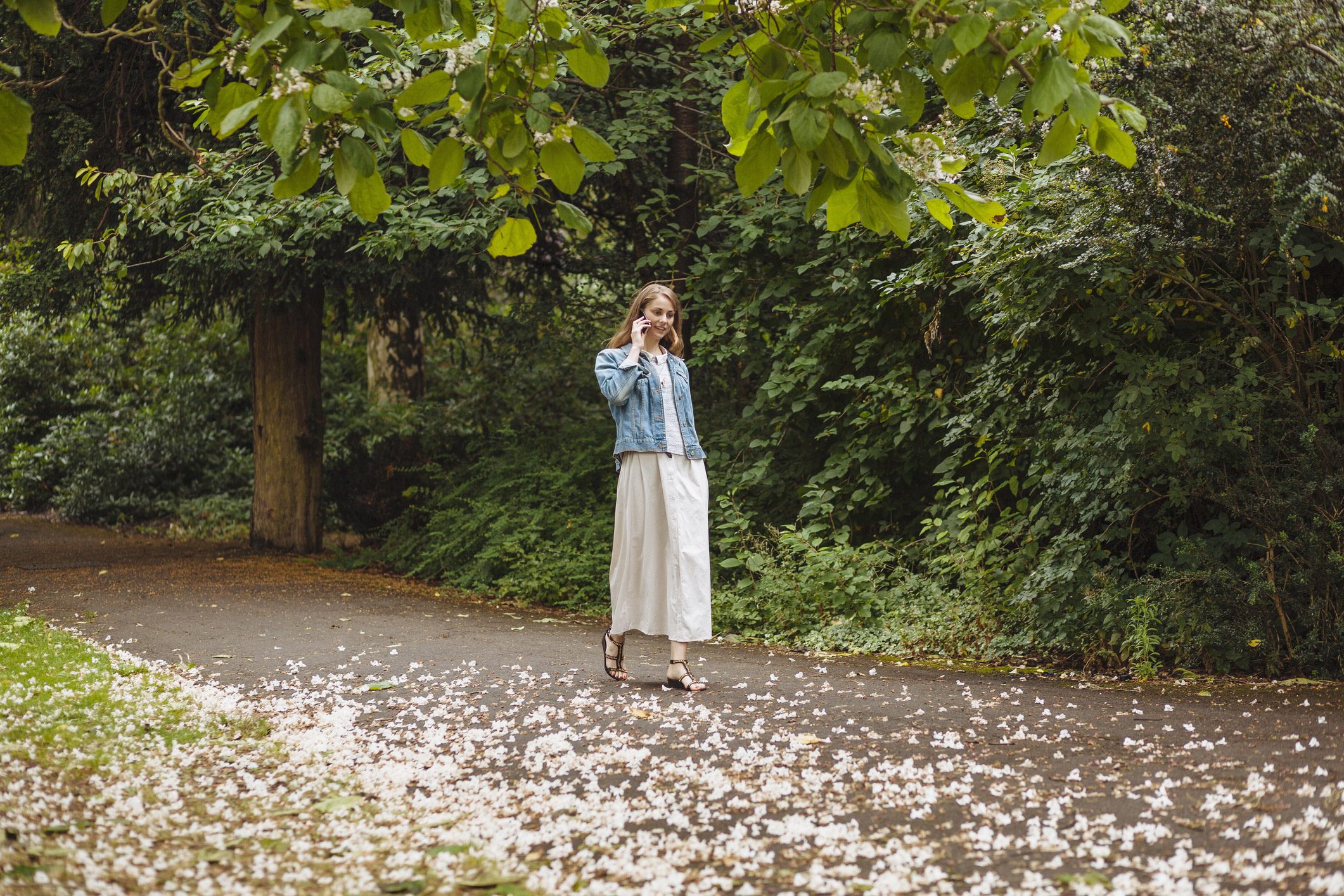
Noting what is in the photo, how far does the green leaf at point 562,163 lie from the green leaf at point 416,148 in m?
0.40

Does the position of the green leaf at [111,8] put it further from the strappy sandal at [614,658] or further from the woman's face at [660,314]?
the strappy sandal at [614,658]

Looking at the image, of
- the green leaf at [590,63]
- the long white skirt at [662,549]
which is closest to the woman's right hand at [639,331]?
the long white skirt at [662,549]

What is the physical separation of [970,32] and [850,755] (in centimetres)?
264

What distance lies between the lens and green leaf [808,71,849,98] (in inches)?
119

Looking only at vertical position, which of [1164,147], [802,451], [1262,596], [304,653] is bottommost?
[304,653]

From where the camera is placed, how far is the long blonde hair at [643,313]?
597 centimetres

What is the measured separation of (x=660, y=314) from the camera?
5918mm

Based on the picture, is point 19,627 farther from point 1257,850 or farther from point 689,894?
point 1257,850

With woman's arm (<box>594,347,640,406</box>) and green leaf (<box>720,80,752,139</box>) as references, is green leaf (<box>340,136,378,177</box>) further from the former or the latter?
woman's arm (<box>594,347,640,406</box>)

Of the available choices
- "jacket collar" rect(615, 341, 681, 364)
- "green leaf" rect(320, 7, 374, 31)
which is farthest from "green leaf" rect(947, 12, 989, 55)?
"jacket collar" rect(615, 341, 681, 364)

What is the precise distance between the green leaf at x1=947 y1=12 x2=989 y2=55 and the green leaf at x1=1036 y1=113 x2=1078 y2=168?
396 millimetres

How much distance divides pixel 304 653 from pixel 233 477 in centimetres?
1011

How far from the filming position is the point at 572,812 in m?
3.50

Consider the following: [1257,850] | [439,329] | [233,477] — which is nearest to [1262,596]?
[1257,850]
